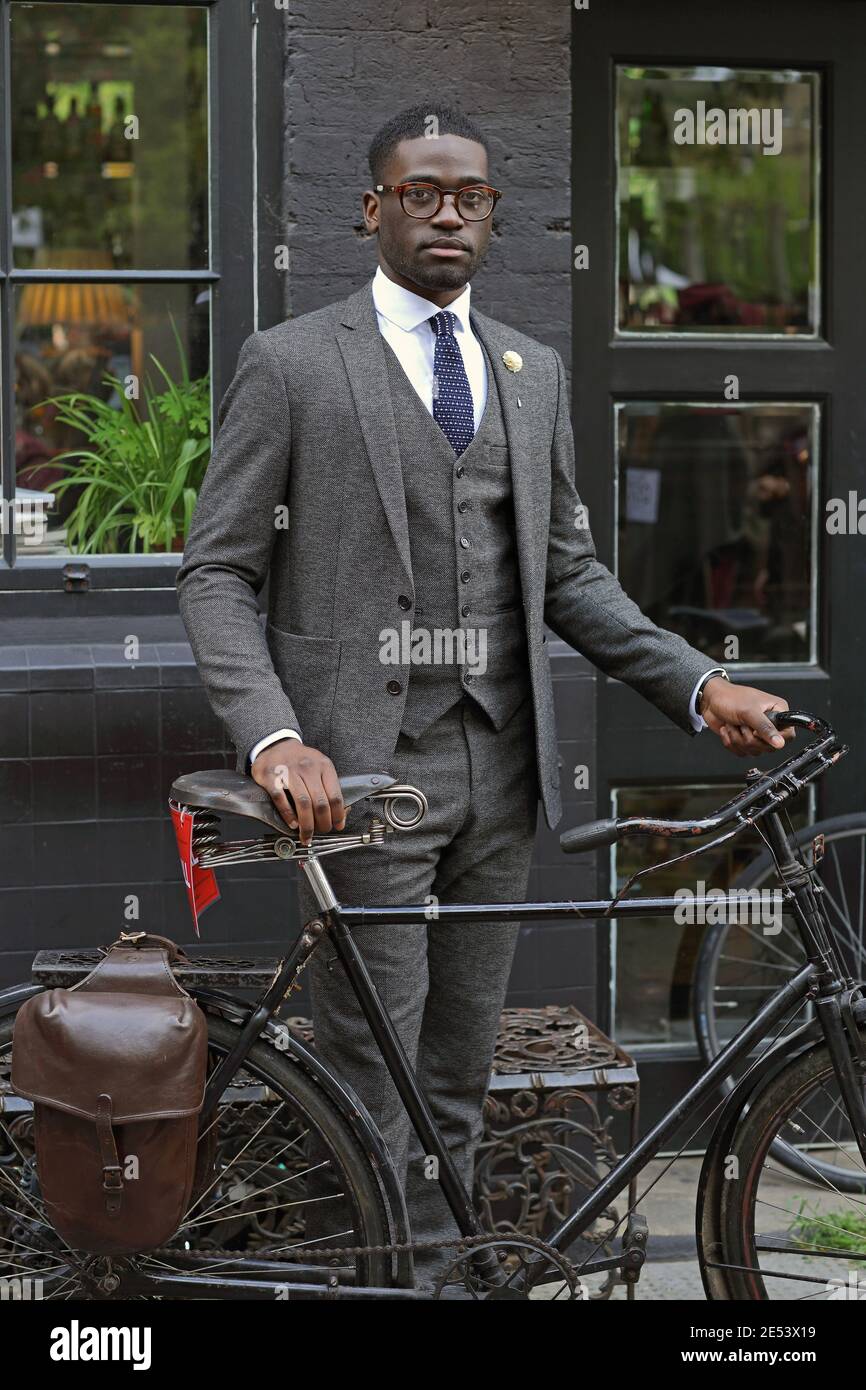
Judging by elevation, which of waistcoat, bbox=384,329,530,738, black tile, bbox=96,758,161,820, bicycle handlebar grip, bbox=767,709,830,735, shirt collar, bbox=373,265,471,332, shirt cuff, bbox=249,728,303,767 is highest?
shirt collar, bbox=373,265,471,332

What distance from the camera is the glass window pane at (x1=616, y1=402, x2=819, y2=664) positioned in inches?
192

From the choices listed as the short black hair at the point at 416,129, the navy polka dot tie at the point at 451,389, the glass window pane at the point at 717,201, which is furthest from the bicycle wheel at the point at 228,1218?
the glass window pane at the point at 717,201

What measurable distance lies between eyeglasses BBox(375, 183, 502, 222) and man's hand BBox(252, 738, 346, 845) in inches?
40.5

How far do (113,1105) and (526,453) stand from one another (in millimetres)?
1440

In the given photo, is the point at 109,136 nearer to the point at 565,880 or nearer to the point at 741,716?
the point at 565,880

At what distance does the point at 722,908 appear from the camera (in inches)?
123

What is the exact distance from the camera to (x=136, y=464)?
4.53 m

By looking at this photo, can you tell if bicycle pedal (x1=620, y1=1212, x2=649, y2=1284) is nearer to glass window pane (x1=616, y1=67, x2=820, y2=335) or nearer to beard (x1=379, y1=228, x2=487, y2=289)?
beard (x1=379, y1=228, x2=487, y2=289)

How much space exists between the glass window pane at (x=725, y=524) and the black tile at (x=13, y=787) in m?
1.77

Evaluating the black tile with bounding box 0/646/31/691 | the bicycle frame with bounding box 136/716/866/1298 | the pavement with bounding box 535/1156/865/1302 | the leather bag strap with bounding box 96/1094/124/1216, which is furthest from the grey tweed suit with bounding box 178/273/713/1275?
the black tile with bounding box 0/646/31/691

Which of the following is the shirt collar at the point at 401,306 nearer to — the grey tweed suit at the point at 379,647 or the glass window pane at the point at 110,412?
the grey tweed suit at the point at 379,647

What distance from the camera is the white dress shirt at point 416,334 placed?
129 inches

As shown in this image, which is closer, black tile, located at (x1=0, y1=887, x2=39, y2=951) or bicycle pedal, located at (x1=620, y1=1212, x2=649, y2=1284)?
bicycle pedal, located at (x1=620, y1=1212, x2=649, y2=1284)
